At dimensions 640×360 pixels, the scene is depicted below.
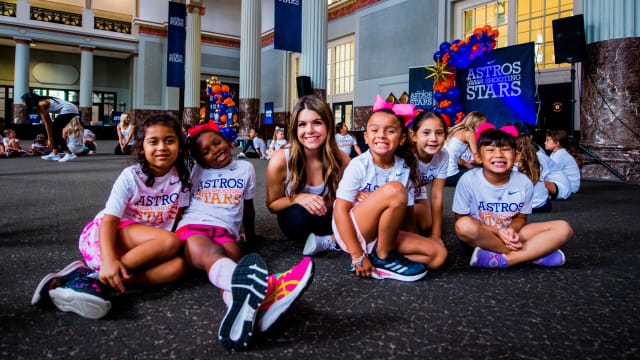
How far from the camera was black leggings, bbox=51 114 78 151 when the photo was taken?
23.9 feet

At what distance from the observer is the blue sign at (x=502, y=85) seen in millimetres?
6039

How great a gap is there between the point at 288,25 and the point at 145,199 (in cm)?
572

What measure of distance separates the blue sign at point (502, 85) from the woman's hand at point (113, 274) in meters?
6.24

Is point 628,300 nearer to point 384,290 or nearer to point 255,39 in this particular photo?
point 384,290

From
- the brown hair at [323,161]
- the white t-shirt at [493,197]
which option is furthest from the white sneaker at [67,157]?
the white t-shirt at [493,197]

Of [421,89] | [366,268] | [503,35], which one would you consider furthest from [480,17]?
[366,268]

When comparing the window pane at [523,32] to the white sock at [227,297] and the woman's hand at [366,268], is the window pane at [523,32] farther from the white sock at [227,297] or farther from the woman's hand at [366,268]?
the white sock at [227,297]

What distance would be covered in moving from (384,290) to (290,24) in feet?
19.8

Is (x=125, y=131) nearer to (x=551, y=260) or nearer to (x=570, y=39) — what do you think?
(x=570, y=39)

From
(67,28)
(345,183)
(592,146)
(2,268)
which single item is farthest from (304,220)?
(67,28)

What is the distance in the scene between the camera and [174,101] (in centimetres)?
1950

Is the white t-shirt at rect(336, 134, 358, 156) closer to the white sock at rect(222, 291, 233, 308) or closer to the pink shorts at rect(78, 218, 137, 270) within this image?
the pink shorts at rect(78, 218, 137, 270)

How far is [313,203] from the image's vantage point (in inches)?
77.1

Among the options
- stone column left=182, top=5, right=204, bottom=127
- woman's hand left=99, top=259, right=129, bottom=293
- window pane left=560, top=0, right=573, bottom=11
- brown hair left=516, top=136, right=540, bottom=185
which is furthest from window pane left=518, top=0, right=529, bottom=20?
stone column left=182, top=5, right=204, bottom=127
